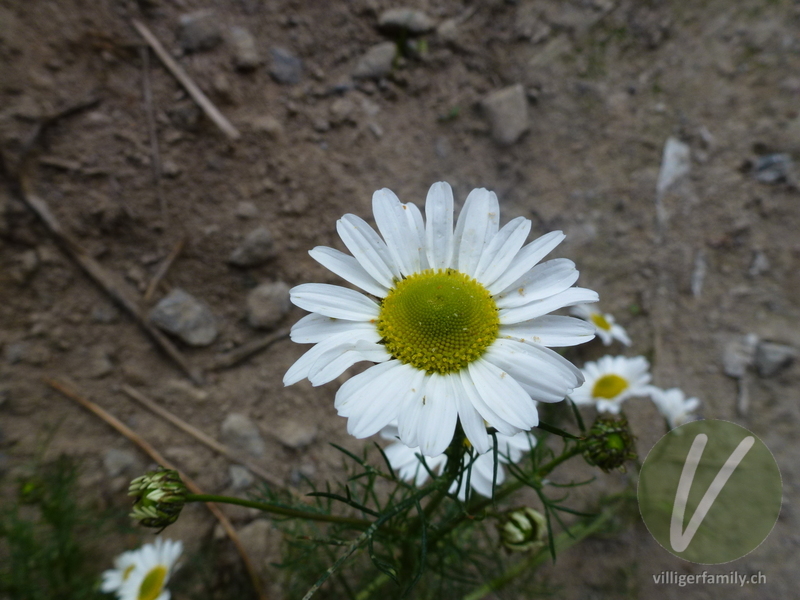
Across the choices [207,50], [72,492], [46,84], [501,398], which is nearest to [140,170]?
[46,84]

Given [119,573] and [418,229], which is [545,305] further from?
[119,573]

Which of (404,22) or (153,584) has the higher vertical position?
(404,22)

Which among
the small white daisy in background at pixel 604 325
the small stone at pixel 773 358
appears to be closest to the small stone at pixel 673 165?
the small white daisy in background at pixel 604 325

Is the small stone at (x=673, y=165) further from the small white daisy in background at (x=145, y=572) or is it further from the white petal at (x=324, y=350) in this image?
the small white daisy in background at (x=145, y=572)

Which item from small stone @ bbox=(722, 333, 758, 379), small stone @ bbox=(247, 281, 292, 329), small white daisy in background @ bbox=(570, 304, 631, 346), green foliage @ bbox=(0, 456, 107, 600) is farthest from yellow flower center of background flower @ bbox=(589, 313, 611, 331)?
green foliage @ bbox=(0, 456, 107, 600)

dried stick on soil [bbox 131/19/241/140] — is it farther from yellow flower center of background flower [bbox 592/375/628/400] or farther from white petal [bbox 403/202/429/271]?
yellow flower center of background flower [bbox 592/375/628/400]

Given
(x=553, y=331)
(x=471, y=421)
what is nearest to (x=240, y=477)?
(x=471, y=421)

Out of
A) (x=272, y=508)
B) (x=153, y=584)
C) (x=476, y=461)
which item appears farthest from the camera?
(x=153, y=584)
